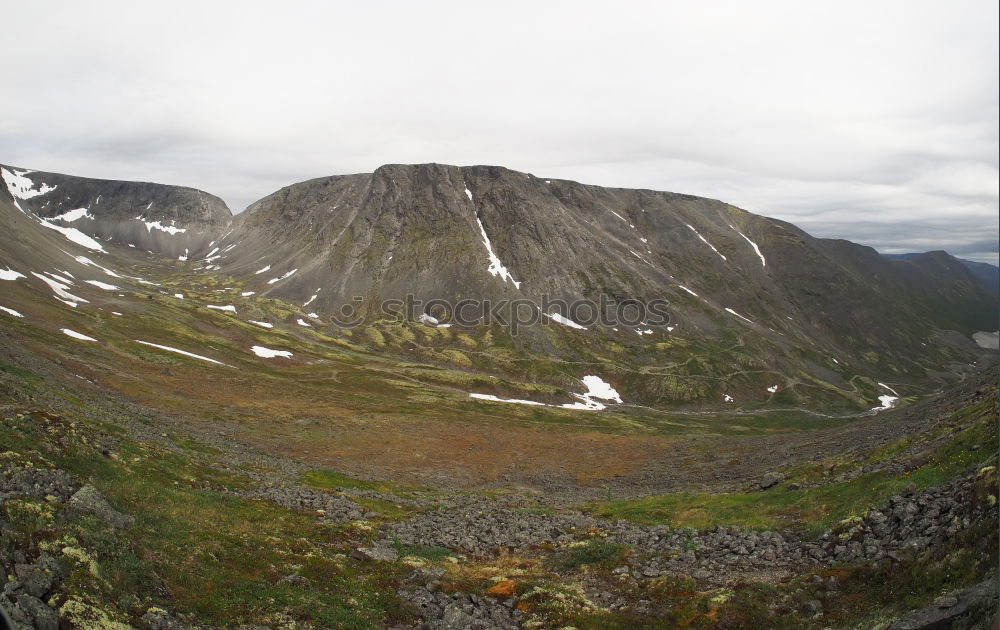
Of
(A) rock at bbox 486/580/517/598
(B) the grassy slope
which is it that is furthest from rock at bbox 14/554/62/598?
(B) the grassy slope

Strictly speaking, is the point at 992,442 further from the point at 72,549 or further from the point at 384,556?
the point at 72,549

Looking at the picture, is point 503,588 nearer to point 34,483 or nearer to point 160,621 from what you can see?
point 160,621

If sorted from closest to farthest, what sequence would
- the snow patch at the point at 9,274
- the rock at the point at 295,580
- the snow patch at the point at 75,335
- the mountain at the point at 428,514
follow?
the mountain at the point at 428,514
the rock at the point at 295,580
the snow patch at the point at 75,335
the snow patch at the point at 9,274

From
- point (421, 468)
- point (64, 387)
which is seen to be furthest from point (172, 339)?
point (421, 468)

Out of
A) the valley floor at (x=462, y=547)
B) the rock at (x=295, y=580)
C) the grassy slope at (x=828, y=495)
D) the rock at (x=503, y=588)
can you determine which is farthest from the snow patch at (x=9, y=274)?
the rock at (x=503, y=588)

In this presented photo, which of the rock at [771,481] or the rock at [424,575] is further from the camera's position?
the rock at [771,481]

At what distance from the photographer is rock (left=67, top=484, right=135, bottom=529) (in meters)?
20.8

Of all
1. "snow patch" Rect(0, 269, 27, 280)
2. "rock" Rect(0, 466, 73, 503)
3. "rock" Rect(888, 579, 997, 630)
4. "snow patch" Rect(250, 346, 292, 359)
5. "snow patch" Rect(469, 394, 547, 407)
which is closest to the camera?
"rock" Rect(888, 579, 997, 630)

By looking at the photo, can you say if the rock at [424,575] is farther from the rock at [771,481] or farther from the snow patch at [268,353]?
the snow patch at [268,353]

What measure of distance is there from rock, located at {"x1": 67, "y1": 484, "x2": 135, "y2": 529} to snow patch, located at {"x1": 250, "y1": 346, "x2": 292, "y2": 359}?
123 meters

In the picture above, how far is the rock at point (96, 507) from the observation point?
2078cm

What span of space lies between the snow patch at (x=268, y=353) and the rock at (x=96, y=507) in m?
123

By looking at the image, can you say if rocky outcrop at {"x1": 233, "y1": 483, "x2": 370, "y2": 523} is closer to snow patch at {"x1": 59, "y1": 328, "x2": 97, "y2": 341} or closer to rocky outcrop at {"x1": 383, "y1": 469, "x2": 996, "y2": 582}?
rocky outcrop at {"x1": 383, "y1": 469, "x2": 996, "y2": 582}

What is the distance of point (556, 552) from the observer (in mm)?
31453
